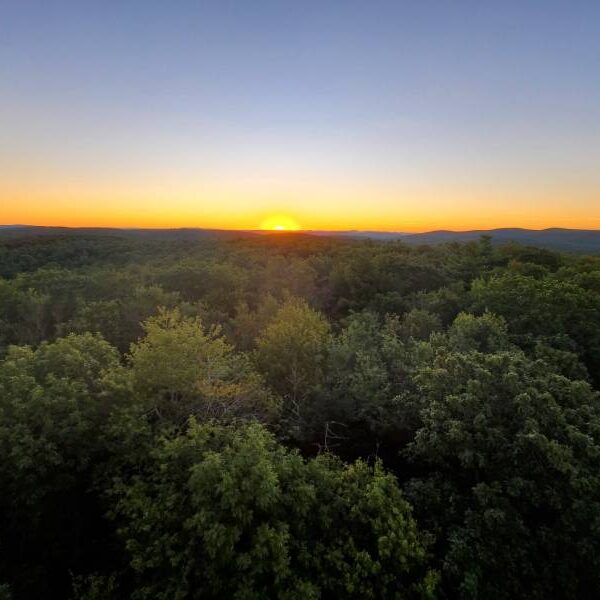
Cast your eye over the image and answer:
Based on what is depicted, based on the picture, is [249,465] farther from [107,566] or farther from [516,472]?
[516,472]

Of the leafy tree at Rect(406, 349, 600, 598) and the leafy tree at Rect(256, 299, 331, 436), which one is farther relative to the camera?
the leafy tree at Rect(256, 299, 331, 436)

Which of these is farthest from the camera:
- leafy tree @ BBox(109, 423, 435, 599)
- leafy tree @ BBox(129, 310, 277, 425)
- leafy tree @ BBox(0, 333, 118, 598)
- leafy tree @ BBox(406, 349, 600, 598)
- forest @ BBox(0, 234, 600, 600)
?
leafy tree @ BBox(129, 310, 277, 425)

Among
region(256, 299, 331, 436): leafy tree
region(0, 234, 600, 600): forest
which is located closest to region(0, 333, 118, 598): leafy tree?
region(0, 234, 600, 600): forest

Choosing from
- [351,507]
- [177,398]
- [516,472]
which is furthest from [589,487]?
[177,398]

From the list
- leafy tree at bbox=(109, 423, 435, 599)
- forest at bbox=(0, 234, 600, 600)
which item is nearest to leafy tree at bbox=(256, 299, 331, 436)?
forest at bbox=(0, 234, 600, 600)

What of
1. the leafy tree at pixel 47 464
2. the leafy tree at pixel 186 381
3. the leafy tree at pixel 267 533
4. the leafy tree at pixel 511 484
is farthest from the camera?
the leafy tree at pixel 186 381

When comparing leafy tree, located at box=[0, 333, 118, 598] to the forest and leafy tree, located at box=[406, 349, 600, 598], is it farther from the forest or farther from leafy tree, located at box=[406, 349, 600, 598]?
leafy tree, located at box=[406, 349, 600, 598]

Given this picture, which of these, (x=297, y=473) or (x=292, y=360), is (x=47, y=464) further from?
(x=292, y=360)

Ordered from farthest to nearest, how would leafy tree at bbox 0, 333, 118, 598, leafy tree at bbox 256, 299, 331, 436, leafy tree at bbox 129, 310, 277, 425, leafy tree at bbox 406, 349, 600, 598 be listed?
leafy tree at bbox 256, 299, 331, 436
leafy tree at bbox 129, 310, 277, 425
leafy tree at bbox 0, 333, 118, 598
leafy tree at bbox 406, 349, 600, 598

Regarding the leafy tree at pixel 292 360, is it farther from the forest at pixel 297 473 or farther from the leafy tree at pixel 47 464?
the leafy tree at pixel 47 464

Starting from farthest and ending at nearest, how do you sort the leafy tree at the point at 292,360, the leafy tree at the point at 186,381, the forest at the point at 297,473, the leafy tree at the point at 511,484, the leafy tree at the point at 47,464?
the leafy tree at the point at 292,360, the leafy tree at the point at 186,381, the leafy tree at the point at 47,464, the leafy tree at the point at 511,484, the forest at the point at 297,473

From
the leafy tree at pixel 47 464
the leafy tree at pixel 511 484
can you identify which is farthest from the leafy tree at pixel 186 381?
the leafy tree at pixel 511 484

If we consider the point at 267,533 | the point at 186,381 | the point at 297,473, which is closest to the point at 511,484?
the point at 297,473
